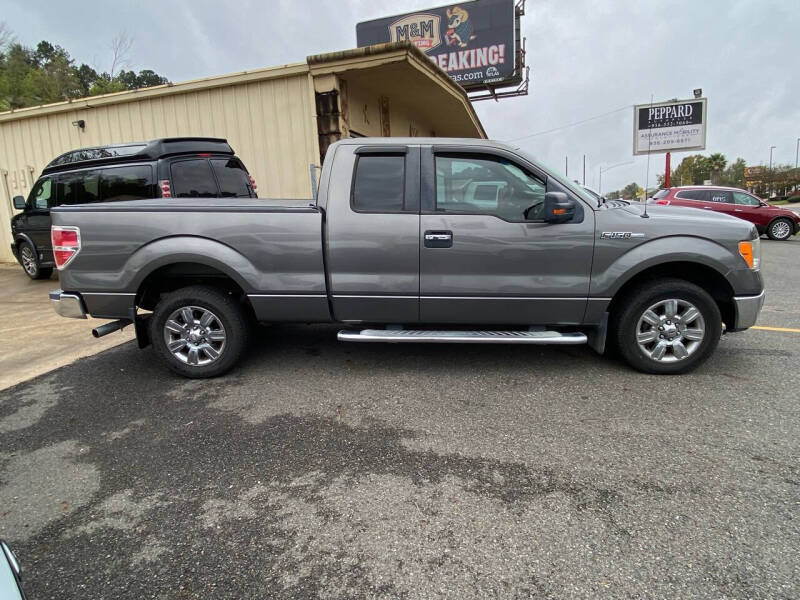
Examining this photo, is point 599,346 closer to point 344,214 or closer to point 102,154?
point 344,214

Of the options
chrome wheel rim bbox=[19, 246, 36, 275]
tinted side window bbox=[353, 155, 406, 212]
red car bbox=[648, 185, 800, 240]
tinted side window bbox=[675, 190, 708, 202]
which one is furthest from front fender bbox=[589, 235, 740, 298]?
tinted side window bbox=[675, 190, 708, 202]

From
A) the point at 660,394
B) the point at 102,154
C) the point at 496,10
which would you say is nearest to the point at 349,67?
the point at 102,154

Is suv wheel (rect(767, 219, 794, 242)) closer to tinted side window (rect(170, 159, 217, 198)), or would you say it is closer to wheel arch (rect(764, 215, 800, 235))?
wheel arch (rect(764, 215, 800, 235))

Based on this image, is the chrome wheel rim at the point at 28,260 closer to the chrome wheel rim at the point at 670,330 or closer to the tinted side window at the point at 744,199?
the chrome wheel rim at the point at 670,330

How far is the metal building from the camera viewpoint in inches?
317

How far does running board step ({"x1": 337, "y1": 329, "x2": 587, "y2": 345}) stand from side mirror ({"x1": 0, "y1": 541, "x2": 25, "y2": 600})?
8.70ft

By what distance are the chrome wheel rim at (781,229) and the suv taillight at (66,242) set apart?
18.8m

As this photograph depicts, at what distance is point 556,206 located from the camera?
3531mm

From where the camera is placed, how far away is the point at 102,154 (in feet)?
23.9

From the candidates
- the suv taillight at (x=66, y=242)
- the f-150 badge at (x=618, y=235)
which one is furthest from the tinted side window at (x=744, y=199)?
the suv taillight at (x=66, y=242)

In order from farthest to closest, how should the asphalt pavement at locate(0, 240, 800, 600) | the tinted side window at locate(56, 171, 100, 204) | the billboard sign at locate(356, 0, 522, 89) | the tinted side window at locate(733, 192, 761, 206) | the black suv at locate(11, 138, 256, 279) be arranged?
the billboard sign at locate(356, 0, 522, 89) < the tinted side window at locate(733, 192, 761, 206) < the tinted side window at locate(56, 171, 100, 204) < the black suv at locate(11, 138, 256, 279) < the asphalt pavement at locate(0, 240, 800, 600)

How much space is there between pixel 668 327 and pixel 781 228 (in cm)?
1561

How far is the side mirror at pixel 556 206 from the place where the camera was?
11.6 feet

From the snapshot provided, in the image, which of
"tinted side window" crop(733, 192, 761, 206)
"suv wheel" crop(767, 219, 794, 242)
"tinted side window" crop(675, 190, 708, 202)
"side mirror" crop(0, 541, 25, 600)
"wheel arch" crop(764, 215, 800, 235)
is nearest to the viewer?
"side mirror" crop(0, 541, 25, 600)
